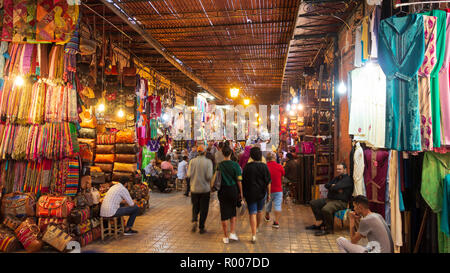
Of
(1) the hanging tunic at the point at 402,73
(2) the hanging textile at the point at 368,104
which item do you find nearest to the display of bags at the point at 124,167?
(2) the hanging textile at the point at 368,104

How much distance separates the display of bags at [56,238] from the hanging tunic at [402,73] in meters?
4.89

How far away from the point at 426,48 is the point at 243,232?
4343 millimetres

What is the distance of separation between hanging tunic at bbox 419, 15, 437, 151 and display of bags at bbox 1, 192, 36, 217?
5832mm

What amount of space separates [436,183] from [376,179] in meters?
1.30

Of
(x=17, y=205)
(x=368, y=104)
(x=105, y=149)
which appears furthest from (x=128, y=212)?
(x=368, y=104)

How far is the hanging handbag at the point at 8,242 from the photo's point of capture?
431 centimetres

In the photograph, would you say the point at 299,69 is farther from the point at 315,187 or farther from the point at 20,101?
the point at 20,101

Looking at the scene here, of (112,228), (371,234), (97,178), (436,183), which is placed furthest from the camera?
(97,178)

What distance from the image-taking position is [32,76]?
5.02 metres

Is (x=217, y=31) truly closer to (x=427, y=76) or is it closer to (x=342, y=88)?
(x=342, y=88)

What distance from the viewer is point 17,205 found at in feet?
15.3

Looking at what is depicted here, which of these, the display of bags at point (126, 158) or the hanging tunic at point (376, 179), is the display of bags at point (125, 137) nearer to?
the display of bags at point (126, 158)

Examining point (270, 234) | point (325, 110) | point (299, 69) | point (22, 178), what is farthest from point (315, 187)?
point (22, 178)

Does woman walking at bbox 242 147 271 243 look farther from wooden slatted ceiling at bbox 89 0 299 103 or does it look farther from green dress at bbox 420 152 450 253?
wooden slatted ceiling at bbox 89 0 299 103
